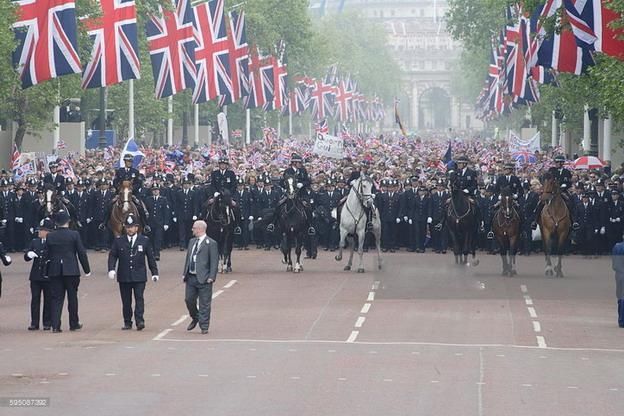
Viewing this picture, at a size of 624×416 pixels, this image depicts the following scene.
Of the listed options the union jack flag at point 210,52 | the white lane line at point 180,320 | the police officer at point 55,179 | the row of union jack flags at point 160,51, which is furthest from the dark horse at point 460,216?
the union jack flag at point 210,52

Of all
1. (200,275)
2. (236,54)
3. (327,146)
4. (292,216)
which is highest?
(236,54)

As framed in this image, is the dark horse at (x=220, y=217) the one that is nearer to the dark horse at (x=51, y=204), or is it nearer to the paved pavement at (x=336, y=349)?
the paved pavement at (x=336, y=349)

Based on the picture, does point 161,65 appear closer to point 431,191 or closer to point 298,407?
point 431,191

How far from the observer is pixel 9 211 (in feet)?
127

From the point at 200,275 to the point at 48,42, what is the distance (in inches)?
823

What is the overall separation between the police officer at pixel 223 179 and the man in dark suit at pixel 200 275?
1012cm

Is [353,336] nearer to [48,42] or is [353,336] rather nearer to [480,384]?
[480,384]

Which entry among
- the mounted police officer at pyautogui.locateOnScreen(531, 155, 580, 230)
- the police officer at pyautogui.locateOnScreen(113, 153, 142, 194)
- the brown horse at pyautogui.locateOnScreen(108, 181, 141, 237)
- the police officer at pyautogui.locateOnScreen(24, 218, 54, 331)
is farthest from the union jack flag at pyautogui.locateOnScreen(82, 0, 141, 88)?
the police officer at pyautogui.locateOnScreen(24, 218, 54, 331)

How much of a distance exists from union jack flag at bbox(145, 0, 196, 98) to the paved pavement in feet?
80.1

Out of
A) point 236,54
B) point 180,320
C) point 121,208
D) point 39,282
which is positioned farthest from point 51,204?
point 236,54

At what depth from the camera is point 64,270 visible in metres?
23.2

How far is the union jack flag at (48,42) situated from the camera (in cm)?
4216

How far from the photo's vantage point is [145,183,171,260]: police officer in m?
36.8

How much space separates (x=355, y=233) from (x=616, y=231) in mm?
8112
